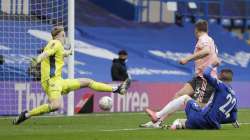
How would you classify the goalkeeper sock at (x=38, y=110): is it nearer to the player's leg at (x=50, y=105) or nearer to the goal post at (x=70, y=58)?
the player's leg at (x=50, y=105)

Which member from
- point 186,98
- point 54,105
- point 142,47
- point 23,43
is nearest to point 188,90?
point 186,98

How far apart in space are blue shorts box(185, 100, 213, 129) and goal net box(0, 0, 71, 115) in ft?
22.5

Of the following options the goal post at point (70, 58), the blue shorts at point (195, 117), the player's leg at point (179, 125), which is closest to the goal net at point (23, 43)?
the goal post at point (70, 58)

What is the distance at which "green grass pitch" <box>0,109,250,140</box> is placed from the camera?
12336 mm

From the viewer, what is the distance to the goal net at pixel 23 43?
20422 mm

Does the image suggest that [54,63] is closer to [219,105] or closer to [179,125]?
[179,125]

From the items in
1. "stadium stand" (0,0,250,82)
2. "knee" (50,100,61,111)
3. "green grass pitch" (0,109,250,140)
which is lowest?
"green grass pitch" (0,109,250,140)

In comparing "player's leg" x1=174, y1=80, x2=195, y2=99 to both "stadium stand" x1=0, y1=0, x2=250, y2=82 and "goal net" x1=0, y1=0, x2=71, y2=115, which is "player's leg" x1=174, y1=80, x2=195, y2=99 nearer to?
"goal net" x1=0, y1=0, x2=71, y2=115

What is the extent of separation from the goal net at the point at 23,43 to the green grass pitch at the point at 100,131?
10.2 feet

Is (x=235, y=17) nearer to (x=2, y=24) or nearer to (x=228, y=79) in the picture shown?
(x=2, y=24)

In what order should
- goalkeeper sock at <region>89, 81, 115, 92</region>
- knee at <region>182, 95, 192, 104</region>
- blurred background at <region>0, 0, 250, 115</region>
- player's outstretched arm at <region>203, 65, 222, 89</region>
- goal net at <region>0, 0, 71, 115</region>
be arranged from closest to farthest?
player's outstretched arm at <region>203, 65, 222, 89</region> < knee at <region>182, 95, 192, 104</region> < goalkeeper sock at <region>89, 81, 115, 92</region> < goal net at <region>0, 0, 71, 115</region> < blurred background at <region>0, 0, 250, 115</region>

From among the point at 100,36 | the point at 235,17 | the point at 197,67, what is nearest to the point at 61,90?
the point at 197,67

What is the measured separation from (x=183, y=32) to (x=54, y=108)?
18.9 m

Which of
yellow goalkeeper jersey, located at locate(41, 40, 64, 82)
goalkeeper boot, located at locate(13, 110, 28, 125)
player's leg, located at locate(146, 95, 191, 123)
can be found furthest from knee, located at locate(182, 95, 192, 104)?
goalkeeper boot, located at locate(13, 110, 28, 125)
